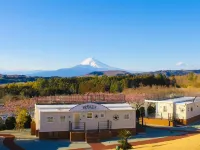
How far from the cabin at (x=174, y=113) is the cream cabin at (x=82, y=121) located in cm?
624

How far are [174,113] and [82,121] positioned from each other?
10762mm

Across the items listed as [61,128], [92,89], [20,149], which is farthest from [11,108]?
[92,89]

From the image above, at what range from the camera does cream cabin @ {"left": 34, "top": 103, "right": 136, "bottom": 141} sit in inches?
926

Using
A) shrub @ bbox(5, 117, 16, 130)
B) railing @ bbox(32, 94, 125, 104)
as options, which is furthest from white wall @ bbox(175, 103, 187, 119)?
shrub @ bbox(5, 117, 16, 130)

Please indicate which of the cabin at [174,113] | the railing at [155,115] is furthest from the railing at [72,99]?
the cabin at [174,113]

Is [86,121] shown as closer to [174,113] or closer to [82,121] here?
[82,121]

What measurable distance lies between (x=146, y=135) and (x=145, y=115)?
8.51 m

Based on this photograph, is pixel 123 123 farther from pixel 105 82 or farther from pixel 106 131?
pixel 105 82

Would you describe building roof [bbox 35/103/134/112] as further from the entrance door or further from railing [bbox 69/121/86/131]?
railing [bbox 69/121/86/131]

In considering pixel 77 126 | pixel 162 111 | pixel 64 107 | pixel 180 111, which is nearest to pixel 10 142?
pixel 64 107

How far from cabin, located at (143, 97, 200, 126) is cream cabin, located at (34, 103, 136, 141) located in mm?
6239

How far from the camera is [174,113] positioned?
30969 millimetres

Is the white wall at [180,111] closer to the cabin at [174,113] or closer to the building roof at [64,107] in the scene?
the cabin at [174,113]

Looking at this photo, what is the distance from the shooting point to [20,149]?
66.7 feet
